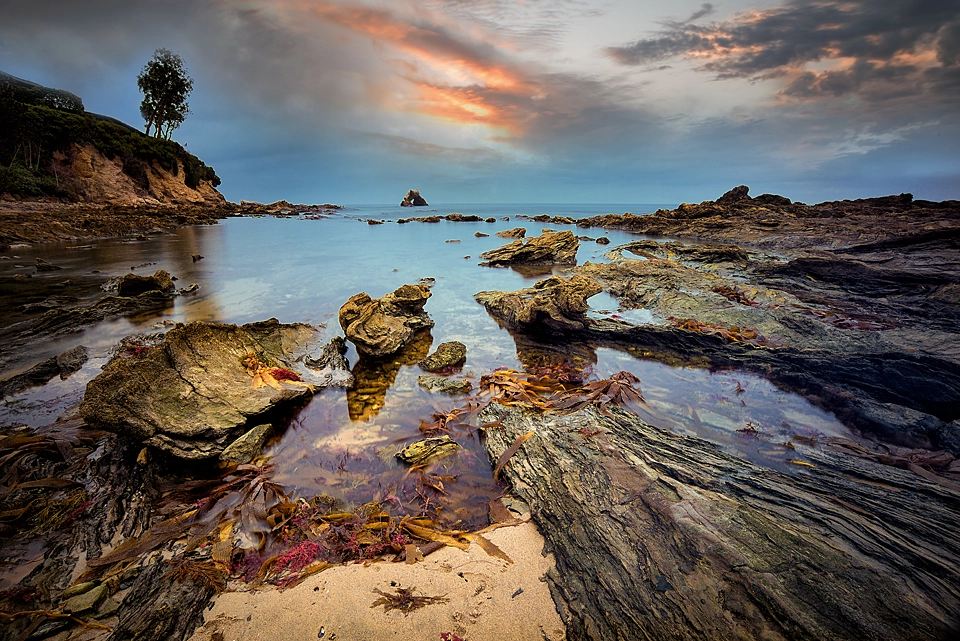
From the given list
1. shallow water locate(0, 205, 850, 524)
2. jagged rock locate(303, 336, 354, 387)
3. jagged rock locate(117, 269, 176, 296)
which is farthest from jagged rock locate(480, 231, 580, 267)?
jagged rock locate(117, 269, 176, 296)

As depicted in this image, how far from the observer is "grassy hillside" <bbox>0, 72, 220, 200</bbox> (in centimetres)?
3381

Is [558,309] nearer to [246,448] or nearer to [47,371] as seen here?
[246,448]

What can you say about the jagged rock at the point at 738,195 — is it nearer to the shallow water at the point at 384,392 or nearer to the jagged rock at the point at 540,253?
the jagged rock at the point at 540,253

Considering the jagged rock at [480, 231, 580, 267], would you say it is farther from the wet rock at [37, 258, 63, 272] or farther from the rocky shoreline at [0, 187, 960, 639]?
the wet rock at [37, 258, 63, 272]

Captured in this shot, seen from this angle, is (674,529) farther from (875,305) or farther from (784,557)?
(875,305)

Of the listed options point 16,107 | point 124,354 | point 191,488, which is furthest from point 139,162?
point 191,488

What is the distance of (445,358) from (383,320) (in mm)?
2173

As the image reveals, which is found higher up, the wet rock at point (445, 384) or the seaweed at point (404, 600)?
the seaweed at point (404, 600)

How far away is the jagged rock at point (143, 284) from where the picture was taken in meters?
11.1

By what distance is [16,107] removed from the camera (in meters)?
35.7

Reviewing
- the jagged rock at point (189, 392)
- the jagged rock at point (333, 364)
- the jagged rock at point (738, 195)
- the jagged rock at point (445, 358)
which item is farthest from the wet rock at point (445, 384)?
the jagged rock at point (738, 195)

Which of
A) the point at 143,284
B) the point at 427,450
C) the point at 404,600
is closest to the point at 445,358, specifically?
the point at 427,450

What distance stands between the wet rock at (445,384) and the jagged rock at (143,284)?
35.1 feet

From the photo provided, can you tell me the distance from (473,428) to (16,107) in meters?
61.0
